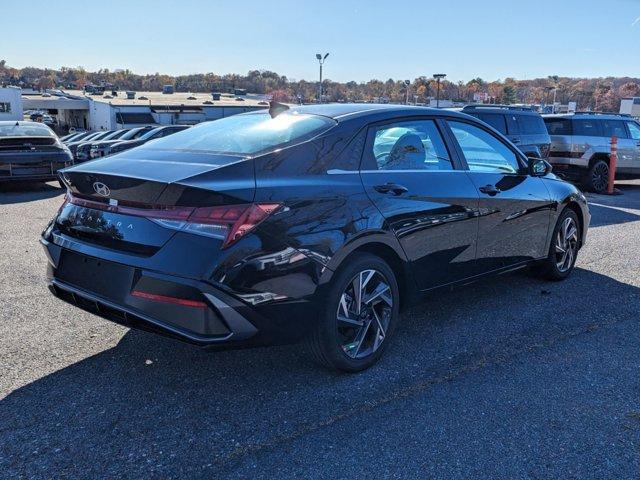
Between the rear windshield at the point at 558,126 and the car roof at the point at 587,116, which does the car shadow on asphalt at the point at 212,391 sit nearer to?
the rear windshield at the point at 558,126

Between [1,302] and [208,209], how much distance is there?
8.93 feet

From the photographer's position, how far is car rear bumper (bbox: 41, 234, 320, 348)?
2875mm

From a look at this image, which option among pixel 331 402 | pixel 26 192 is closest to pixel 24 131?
pixel 26 192

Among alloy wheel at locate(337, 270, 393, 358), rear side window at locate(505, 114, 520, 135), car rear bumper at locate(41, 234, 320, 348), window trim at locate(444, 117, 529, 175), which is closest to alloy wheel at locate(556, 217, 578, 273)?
window trim at locate(444, 117, 529, 175)

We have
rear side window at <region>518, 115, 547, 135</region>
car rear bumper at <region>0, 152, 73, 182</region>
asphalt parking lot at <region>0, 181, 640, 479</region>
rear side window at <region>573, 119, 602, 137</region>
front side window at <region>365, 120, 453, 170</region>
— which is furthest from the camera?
rear side window at <region>573, 119, 602, 137</region>

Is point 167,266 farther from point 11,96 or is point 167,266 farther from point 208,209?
point 11,96

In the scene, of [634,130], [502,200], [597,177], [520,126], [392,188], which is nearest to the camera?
[392,188]

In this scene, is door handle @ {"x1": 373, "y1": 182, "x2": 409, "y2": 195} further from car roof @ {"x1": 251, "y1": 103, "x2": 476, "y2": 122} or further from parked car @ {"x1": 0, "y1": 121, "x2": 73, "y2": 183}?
parked car @ {"x1": 0, "y1": 121, "x2": 73, "y2": 183}

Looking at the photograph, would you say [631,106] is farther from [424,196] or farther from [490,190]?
[424,196]

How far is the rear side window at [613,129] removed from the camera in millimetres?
13992

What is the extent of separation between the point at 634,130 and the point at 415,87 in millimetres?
86843

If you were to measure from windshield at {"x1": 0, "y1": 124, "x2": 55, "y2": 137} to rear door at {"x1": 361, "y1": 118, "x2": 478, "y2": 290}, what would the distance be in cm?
1003

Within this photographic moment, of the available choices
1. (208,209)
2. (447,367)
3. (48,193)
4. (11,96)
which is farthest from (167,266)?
(11,96)

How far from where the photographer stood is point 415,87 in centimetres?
9781
